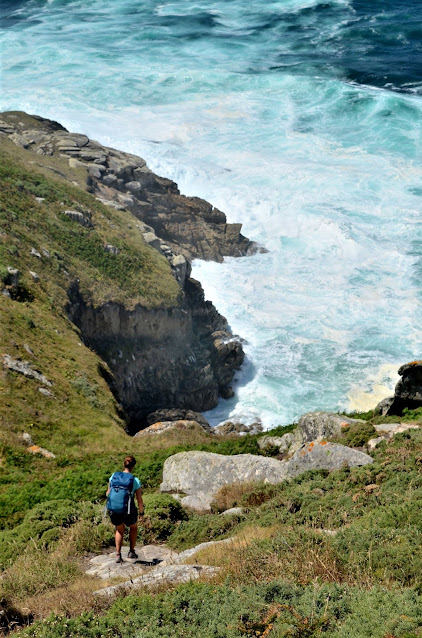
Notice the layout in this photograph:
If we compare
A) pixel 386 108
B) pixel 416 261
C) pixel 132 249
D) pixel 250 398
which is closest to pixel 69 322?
pixel 132 249

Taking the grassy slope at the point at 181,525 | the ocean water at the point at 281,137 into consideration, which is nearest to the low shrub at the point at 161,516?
the grassy slope at the point at 181,525

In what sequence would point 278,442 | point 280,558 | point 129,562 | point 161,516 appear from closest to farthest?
1. point 280,558
2. point 129,562
3. point 161,516
4. point 278,442

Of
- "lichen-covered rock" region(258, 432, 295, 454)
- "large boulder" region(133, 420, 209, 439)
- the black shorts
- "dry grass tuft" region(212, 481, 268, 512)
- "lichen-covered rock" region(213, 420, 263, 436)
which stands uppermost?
the black shorts

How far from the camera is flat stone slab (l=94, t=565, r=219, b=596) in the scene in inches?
390

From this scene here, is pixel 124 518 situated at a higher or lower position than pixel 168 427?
higher

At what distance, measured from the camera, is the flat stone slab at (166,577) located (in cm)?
991

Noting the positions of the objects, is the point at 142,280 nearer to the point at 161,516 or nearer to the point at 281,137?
the point at 161,516

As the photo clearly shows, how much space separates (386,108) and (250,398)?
4520 cm

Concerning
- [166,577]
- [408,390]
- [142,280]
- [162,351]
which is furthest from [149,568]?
[142,280]

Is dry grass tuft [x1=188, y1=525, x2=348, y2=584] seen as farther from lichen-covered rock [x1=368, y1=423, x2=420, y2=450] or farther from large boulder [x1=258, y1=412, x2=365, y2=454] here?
large boulder [x1=258, y1=412, x2=365, y2=454]

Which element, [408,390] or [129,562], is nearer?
[129,562]

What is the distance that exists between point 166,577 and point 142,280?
27.2 meters

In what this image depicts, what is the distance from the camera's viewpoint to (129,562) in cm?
1216

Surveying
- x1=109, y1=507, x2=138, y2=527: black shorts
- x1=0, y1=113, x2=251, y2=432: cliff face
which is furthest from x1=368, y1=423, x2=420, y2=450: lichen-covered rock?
x1=0, y1=113, x2=251, y2=432: cliff face
